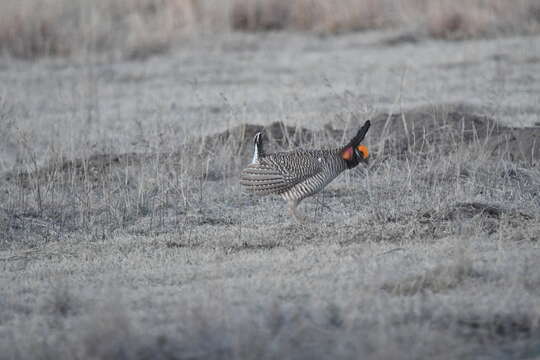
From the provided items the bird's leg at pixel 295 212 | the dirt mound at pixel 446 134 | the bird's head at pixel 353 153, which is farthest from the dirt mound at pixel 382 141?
the bird's leg at pixel 295 212

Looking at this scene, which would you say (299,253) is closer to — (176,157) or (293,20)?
(176,157)

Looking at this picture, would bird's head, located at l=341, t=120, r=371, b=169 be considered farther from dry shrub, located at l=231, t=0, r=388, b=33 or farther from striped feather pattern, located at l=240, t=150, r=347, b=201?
dry shrub, located at l=231, t=0, r=388, b=33

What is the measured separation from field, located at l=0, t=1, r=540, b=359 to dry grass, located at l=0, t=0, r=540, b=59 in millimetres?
1571

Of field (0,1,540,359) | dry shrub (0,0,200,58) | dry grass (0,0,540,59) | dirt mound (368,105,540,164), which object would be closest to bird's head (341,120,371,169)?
field (0,1,540,359)

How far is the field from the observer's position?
3.98m

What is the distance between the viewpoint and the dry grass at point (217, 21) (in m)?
14.4

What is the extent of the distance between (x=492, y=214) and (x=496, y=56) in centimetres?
701

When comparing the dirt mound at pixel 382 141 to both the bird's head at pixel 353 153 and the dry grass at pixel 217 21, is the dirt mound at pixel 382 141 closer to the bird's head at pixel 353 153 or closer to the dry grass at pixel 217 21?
the bird's head at pixel 353 153

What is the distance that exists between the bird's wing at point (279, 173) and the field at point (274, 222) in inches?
11.2

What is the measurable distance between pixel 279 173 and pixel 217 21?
33.6 ft

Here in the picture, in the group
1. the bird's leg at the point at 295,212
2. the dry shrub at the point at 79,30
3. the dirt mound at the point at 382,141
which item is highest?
the dry shrub at the point at 79,30

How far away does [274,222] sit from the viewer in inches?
255

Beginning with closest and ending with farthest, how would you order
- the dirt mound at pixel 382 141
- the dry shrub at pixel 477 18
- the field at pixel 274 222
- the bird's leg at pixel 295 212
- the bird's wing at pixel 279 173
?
the field at pixel 274 222 → the bird's wing at pixel 279 173 → the bird's leg at pixel 295 212 → the dirt mound at pixel 382 141 → the dry shrub at pixel 477 18

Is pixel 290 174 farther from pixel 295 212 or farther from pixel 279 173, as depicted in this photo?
pixel 295 212
